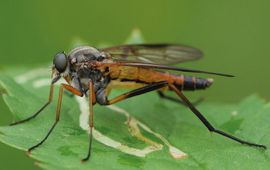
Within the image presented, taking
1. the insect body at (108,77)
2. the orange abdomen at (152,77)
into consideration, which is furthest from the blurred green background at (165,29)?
the insect body at (108,77)

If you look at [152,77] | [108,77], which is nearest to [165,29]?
[152,77]

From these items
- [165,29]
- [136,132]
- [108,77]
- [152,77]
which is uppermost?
[108,77]

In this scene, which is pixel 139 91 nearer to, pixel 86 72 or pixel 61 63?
pixel 86 72

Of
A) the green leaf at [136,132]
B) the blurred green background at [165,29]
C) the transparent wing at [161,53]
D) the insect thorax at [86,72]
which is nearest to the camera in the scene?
the green leaf at [136,132]

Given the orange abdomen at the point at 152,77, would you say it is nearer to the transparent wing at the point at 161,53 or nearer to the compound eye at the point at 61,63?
the transparent wing at the point at 161,53

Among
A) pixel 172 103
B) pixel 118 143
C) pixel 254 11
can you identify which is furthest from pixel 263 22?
pixel 118 143

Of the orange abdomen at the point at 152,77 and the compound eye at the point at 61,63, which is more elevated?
the compound eye at the point at 61,63
